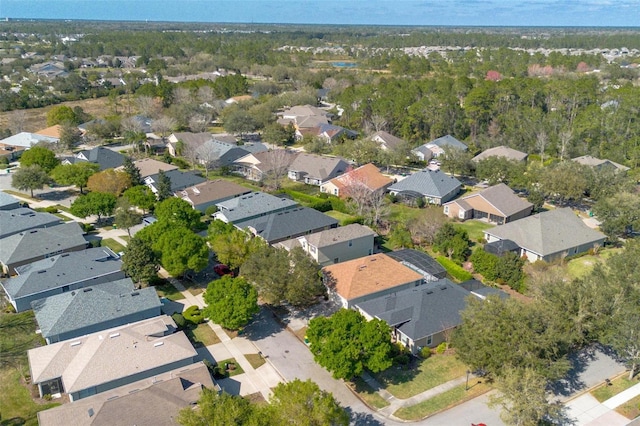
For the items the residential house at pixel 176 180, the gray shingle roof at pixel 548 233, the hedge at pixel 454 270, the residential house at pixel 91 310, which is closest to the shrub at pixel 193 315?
the residential house at pixel 91 310

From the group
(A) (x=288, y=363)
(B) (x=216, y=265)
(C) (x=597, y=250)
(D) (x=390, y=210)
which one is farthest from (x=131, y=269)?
(C) (x=597, y=250)

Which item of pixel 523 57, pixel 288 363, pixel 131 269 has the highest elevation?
pixel 523 57

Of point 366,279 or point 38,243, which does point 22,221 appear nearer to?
point 38,243

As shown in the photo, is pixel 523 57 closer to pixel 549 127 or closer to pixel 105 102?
pixel 549 127

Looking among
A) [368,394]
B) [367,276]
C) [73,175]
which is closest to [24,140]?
[73,175]

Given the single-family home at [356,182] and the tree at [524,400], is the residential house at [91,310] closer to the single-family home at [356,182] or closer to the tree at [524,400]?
the tree at [524,400]

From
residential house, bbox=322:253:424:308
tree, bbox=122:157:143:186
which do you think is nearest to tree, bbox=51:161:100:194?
tree, bbox=122:157:143:186

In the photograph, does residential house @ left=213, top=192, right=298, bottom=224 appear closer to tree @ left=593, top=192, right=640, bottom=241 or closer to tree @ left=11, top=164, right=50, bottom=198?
→ tree @ left=11, top=164, right=50, bottom=198
